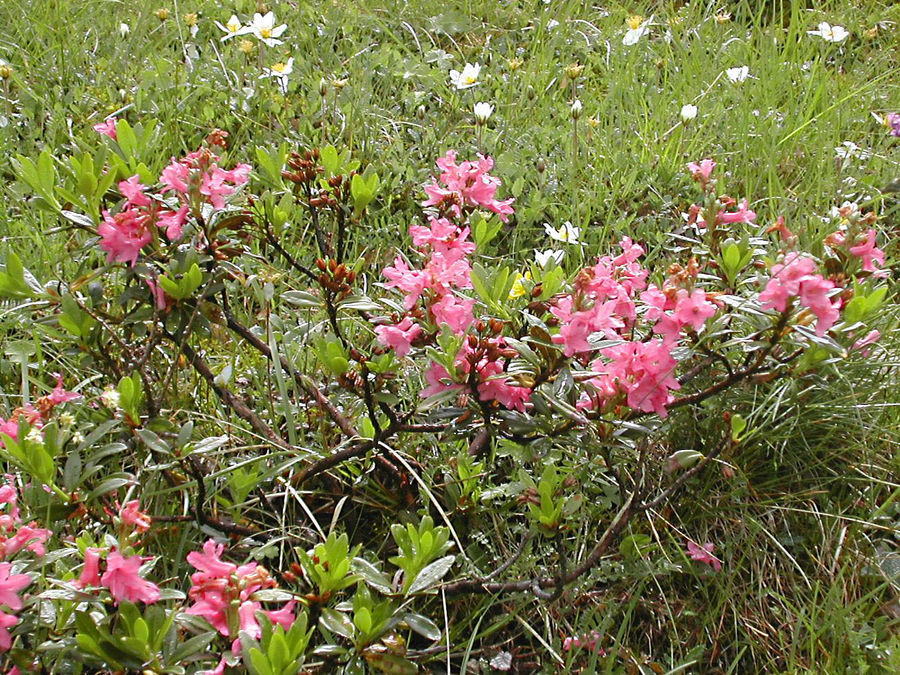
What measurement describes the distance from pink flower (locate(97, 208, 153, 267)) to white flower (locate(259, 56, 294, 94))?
135cm

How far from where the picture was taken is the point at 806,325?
4.06 ft

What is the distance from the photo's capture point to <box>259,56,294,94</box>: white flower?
105 inches

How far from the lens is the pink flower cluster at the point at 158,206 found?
1.34 meters

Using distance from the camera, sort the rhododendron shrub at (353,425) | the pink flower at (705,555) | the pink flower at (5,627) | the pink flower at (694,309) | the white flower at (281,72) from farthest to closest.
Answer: the white flower at (281,72) → the pink flower at (705,555) → the pink flower at (694,309) → the rhododendron shrub at (353,425) → the pink flower at (5,627)

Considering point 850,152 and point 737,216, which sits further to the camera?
point 850,152

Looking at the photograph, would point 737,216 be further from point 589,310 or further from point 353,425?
point 353,425

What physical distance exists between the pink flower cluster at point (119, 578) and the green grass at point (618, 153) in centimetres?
31

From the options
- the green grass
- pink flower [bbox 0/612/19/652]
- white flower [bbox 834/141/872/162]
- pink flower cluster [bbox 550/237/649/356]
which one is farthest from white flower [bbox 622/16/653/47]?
pink flower [bbox 0/612/19/652]

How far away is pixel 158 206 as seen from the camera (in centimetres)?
142

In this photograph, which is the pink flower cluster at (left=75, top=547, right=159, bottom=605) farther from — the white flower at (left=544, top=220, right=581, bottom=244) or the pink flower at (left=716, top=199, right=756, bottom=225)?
the white flower at (left=544, top=220, right=581, bottom=244)

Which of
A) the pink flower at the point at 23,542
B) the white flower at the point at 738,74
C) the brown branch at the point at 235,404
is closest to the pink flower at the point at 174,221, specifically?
the brown branch at the point at 235,404

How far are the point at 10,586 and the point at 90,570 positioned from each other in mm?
98

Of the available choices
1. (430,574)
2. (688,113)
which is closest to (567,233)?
(688,113)

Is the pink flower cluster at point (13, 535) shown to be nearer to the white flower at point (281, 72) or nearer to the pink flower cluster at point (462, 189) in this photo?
the pink flower cluster at point (462, 189)
